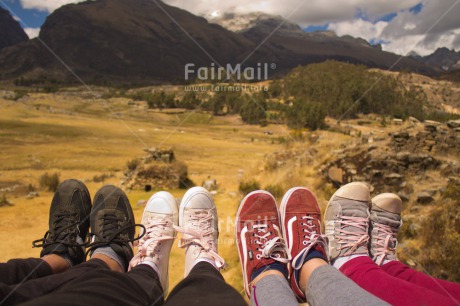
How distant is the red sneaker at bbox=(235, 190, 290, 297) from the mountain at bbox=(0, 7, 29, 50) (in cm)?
22024

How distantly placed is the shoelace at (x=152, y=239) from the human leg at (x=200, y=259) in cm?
17

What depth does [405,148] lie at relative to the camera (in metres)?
5.77

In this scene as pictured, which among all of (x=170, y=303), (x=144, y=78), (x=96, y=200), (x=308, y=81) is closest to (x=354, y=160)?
(x=96, y=200)

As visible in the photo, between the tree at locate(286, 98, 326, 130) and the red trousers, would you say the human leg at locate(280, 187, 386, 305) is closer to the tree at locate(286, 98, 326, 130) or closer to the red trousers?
the red trousers

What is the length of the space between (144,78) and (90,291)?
141 m

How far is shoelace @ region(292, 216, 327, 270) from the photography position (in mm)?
2342

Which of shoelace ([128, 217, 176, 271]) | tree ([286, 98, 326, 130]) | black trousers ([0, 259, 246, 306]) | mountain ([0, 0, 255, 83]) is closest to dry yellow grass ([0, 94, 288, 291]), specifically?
shoelace ([128, 217, 176, 271])

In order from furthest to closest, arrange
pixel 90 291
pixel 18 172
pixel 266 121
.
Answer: pixel 266 121
pixel 18 172
pixel 90 291

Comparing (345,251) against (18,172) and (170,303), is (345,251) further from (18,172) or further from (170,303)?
(18,172)

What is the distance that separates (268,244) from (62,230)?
1.94 meters

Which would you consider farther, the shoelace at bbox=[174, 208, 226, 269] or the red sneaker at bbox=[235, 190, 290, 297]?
the shoelace at bbox=[174, 208, 226, 269]

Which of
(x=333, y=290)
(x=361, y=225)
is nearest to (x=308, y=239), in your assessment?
(x=361, y=225)

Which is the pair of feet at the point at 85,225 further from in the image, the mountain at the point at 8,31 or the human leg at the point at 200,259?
the mountain at the point at 8,31

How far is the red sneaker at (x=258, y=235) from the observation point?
241cm
